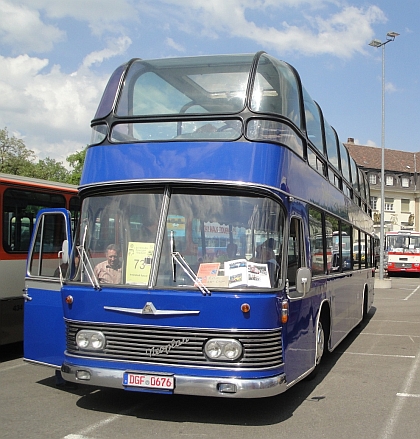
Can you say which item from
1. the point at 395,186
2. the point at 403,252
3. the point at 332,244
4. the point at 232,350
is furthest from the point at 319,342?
the point at 395,186

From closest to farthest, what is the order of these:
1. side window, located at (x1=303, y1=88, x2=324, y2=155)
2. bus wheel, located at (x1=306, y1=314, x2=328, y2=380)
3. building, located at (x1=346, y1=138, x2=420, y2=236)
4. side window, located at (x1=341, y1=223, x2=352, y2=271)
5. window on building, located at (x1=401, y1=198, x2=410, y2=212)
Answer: bus wheel, located at (x1=306, y1=314, x2=328, y2=380)
side window, located at (x1=303, y1=88, x2=324, y2=155)
side window, located at (x1=341, y1=223, x2=352, y2=271)
building, located at (x1=346, y1=138, x2=420, y2=236)
window on building, located at (x1=401, y1=198, x2=410, y2=212)

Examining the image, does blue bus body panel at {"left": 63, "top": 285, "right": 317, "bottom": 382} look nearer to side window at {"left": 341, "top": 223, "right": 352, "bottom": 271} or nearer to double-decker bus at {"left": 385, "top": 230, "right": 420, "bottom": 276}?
side window at {"left": 341, "top": 223, "right": 352, "bottom": 271}

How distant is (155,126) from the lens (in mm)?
7148

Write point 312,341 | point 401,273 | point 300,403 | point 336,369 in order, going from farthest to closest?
point 401,273, point 336,369, point 312,341, point 300,403

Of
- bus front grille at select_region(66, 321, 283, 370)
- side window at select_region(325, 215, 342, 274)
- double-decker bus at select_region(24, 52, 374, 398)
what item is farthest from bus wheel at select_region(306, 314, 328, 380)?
bus front grille at select_region(66, 321, 283, 370)

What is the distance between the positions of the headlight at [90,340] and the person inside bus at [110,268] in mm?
555

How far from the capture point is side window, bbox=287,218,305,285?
6887 millimetres

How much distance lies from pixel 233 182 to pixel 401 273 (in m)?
42.8

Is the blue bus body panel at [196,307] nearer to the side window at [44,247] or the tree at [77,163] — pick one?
the side window at [44,247]

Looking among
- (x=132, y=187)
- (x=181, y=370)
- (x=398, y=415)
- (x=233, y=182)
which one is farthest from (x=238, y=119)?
(x=398, y=415)

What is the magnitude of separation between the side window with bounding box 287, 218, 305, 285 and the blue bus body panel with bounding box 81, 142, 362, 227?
1.26 feet

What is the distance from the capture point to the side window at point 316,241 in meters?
8.08

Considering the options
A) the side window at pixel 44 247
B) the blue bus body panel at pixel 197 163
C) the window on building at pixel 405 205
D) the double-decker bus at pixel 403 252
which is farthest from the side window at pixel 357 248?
the window on building at pixel 405 205

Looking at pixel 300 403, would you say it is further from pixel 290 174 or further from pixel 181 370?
pixel 290 174
